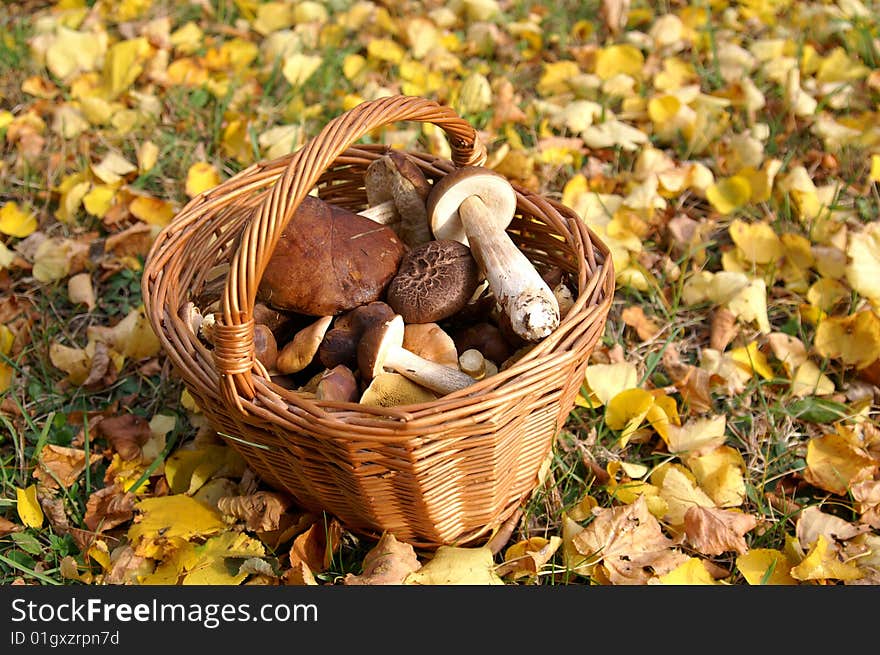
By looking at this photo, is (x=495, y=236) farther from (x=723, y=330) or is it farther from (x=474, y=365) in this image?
(x=723, y=330)

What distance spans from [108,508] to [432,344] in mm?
1056

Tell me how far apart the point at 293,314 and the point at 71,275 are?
1.24 meters

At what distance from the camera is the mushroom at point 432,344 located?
2168mm

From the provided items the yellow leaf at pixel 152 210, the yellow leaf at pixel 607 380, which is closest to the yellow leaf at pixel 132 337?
the yellow leaf at pixel 152 210

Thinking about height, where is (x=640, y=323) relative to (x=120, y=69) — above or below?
below

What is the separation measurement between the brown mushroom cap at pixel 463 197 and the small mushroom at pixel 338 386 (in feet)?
1.91

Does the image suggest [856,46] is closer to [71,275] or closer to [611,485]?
[611,485]

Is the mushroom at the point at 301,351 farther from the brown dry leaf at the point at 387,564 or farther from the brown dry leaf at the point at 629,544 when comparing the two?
the brown dry leaf at the point at 629,544

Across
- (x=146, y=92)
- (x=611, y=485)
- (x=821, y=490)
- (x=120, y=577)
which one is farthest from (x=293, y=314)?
(x=146, y=92)

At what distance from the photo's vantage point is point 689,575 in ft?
6.90

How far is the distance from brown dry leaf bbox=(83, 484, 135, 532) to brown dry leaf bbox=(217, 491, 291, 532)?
0.92ft

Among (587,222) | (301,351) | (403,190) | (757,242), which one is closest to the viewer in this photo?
(301,351)

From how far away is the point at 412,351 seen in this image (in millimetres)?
2178

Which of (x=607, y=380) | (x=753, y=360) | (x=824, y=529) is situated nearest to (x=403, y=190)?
(x=607, y=380)
